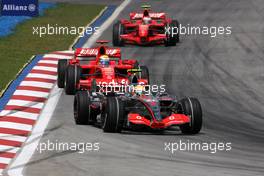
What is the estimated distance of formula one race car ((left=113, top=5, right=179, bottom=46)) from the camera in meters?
42.7

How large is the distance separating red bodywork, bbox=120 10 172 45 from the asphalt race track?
0.40 m

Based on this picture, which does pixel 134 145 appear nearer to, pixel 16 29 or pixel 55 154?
pixel 55 154

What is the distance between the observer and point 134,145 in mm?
26422

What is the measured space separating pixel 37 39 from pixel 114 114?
18.3 metres

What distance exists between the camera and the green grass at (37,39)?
3847 cm

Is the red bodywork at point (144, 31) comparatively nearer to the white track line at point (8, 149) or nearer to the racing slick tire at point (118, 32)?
the racing slick tire at point (118, 32)

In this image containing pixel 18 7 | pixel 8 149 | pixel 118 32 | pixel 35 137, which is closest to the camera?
pixel 8 149

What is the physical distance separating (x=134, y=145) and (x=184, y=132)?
2293 millimetres

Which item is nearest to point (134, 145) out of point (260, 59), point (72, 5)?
point (260, 59)

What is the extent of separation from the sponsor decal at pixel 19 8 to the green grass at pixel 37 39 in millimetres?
453

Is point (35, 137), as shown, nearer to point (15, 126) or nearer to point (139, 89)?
point (15, 126)

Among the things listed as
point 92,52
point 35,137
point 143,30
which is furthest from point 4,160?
point 143,30

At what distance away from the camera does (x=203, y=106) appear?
32625mm

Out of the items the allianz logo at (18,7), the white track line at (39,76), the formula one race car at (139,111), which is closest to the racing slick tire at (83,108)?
the formula one race car at (139,111)
